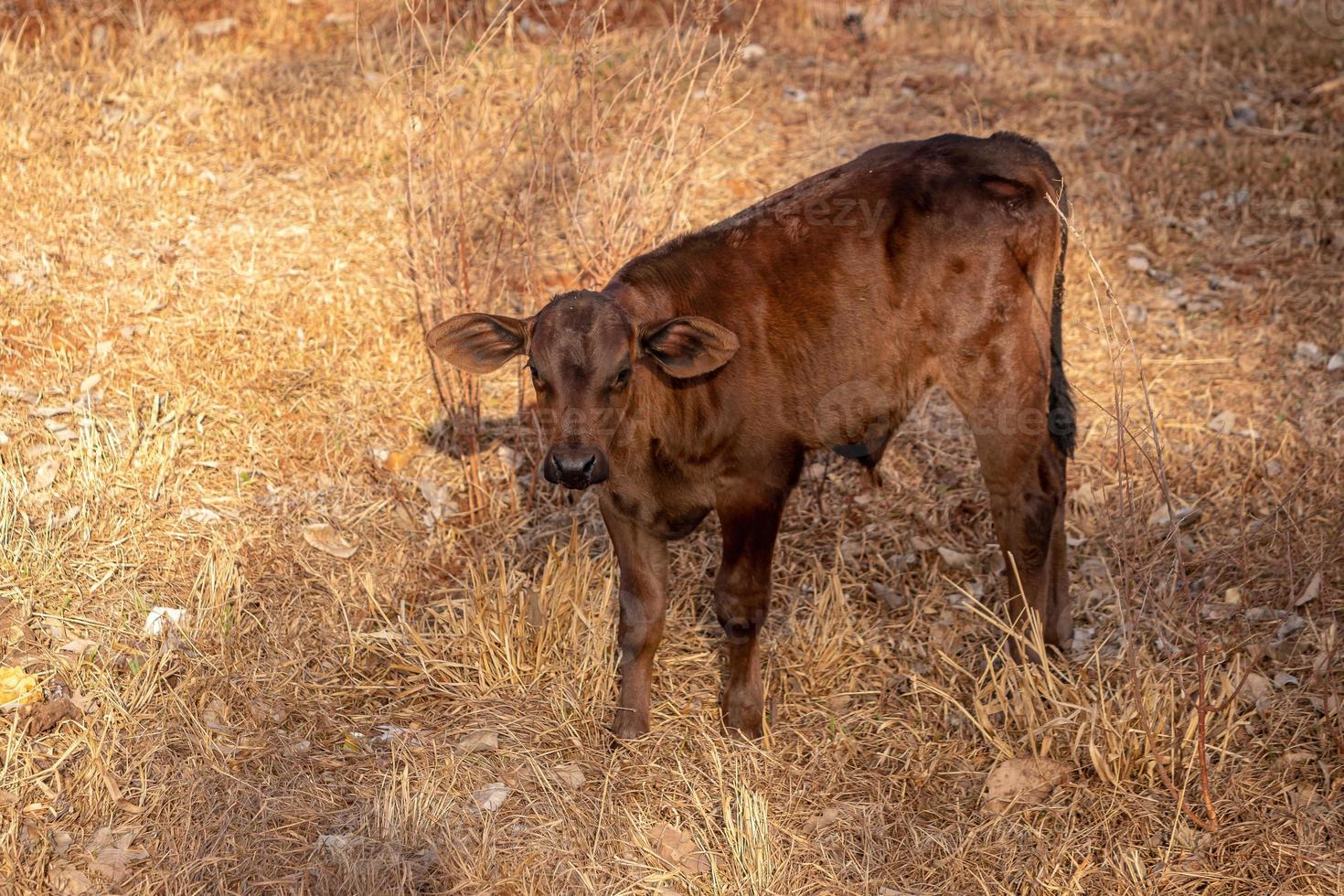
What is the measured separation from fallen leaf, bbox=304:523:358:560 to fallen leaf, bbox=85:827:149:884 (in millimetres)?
1642

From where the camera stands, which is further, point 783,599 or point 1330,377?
point 1330,377

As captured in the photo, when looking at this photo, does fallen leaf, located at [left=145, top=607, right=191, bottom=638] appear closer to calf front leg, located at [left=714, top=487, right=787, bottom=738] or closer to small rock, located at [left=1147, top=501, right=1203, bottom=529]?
calf front leg, located at [left=714, top=487, right=787, bottom=738]

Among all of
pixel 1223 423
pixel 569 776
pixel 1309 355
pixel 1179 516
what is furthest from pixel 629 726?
pixel 1309 355

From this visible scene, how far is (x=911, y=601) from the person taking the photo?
579 cm

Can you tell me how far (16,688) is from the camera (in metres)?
4.77

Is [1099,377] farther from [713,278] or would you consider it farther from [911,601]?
[713,278]

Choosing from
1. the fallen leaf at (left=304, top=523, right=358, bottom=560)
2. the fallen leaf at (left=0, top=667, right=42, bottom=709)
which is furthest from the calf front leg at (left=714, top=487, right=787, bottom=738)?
the fallen leaf at (left=0, top=667, right=42, bottom=709)

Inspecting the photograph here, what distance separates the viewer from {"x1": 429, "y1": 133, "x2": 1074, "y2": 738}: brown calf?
4.80 m

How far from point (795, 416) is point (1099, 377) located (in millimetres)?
2871

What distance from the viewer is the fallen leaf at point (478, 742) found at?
4.76m

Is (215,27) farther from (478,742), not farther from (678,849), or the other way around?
(678,849)

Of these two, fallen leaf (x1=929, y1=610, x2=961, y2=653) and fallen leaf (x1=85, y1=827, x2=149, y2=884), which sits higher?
fallen leaf (x1=85, y1=827, x2=149, y2=884)

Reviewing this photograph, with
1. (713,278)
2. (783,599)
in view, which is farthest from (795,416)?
(783,599)

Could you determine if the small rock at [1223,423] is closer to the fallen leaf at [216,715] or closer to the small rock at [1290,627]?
the small rock at [1290,627]
